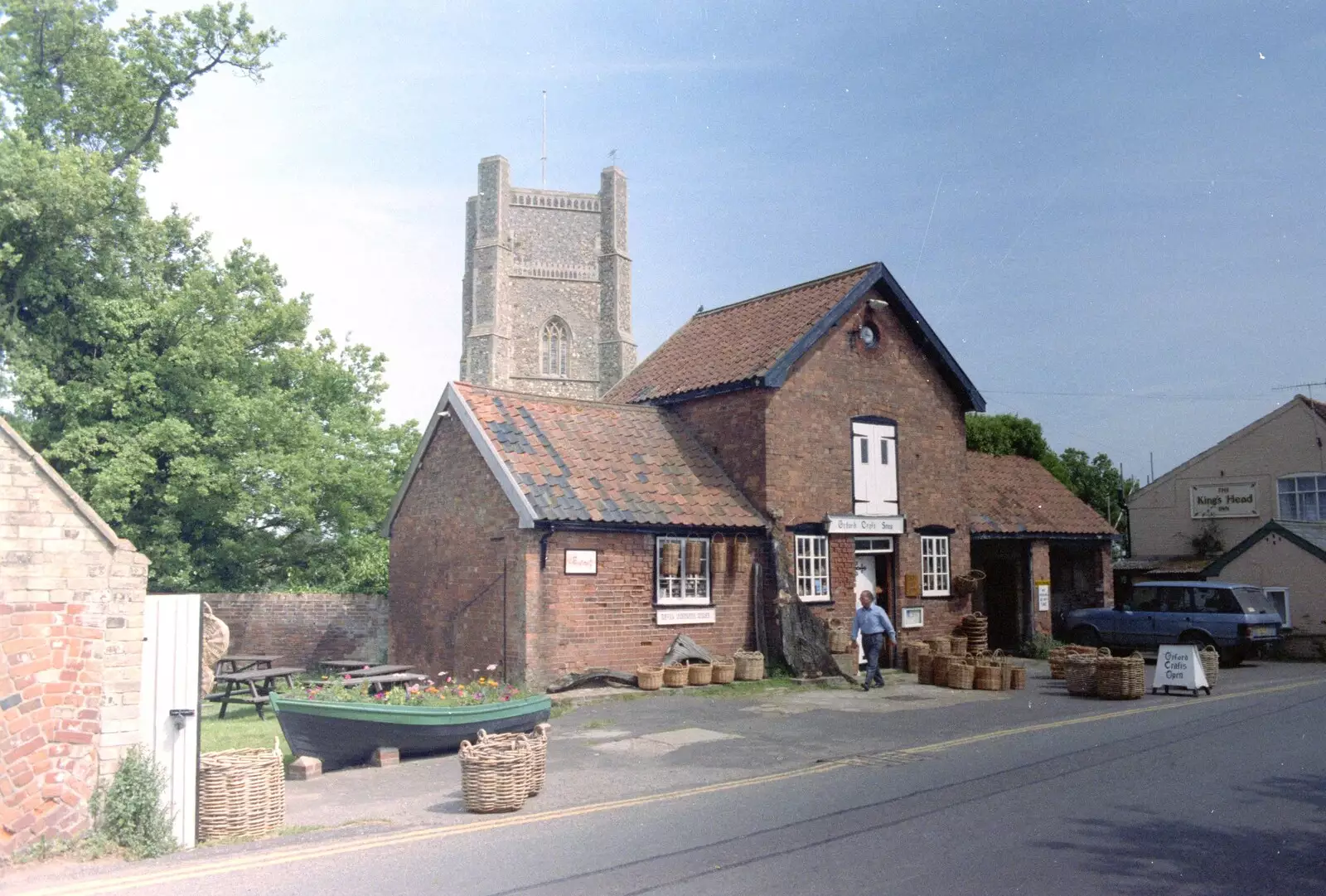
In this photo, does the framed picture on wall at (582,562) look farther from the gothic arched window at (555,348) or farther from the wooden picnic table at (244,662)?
the gothic arched window at (555,348)

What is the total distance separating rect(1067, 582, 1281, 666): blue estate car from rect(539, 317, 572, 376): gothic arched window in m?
52.0

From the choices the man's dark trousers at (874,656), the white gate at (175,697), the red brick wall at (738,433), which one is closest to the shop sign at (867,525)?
the red brick wall at (738,433)

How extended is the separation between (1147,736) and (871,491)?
30.4ft

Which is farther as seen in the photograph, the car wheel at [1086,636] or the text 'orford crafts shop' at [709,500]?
the car wheel at [1086,636]

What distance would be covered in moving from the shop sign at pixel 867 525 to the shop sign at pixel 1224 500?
18.8 meters

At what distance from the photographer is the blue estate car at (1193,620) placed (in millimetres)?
23141

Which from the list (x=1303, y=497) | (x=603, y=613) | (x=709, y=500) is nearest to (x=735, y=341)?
(x=709, y=500)

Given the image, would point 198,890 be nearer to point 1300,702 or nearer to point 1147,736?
point 1147,736

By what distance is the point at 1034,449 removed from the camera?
144 feet

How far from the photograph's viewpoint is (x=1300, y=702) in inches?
656

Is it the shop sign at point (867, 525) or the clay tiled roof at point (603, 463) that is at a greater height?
the clay tiled roof at point (603, 463)

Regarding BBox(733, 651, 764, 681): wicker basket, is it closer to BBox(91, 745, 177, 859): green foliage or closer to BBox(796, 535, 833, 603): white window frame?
BBox(796, 535, 833, 603): white window frame

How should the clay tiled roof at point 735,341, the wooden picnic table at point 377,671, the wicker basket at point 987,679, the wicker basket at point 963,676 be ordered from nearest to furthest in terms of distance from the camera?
the wooden picnic table at point 377,671, the wicker basket at point 987,679, the wicker basket at point 963,676, the clay tiled roof at point 735,341

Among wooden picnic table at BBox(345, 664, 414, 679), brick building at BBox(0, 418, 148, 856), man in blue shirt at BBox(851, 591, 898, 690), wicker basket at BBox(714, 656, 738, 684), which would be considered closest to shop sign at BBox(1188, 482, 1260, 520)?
man in blue shirt at BBox(851, 591, 898, 690)
